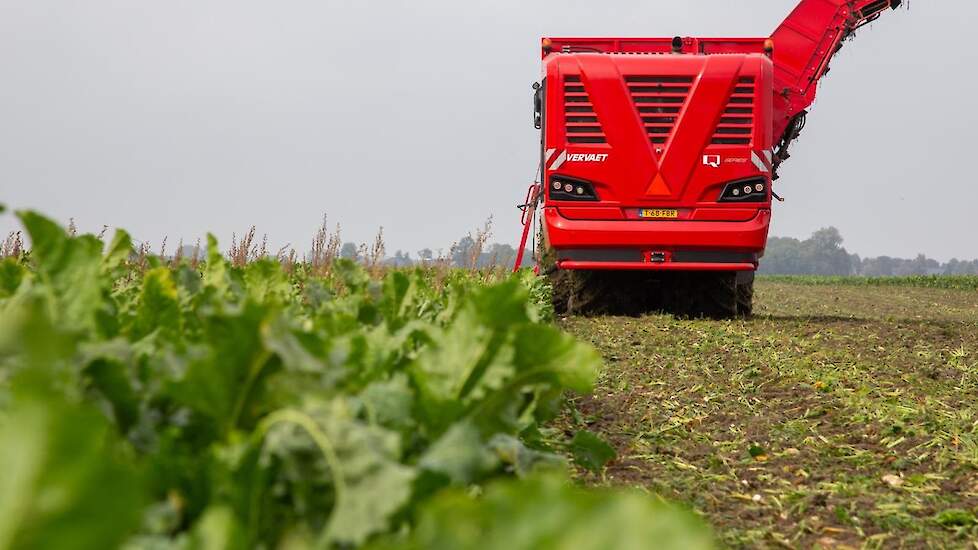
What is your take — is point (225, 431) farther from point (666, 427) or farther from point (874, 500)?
point (666, 427)

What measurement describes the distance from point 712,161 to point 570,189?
4.75ft

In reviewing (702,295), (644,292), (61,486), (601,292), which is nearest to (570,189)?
(601,292)

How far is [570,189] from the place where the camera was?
10.2 meters

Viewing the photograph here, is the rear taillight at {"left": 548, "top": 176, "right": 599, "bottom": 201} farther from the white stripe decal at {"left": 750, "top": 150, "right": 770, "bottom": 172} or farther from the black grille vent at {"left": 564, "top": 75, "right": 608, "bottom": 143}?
the white stripe decal at {"left": 750, "top": 150, "right": 770, "bottom": 172}

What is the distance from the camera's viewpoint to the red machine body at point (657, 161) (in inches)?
395

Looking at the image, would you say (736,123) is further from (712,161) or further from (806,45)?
(806,45)

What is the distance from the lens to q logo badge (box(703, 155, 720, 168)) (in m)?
10.1

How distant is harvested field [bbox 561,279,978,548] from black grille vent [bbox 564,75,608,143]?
7.48 ft

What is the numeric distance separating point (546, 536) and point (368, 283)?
286cm

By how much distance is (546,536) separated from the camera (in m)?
0.71

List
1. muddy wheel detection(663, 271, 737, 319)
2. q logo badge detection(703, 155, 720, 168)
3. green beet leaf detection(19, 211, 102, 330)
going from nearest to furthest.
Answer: green beet leaf detection(19, 211, 102, 330)
q logo badge detection(703, 155, 720, 168)
muddy wheel detection(663, 271, 737, 319)

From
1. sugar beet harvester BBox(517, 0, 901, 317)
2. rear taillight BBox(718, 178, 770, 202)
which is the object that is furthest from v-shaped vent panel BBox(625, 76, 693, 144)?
rear taillight BBox(718, 178, 770, 202)

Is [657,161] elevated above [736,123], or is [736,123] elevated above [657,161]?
[736,123]

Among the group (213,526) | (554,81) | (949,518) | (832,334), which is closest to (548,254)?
(554,81)
